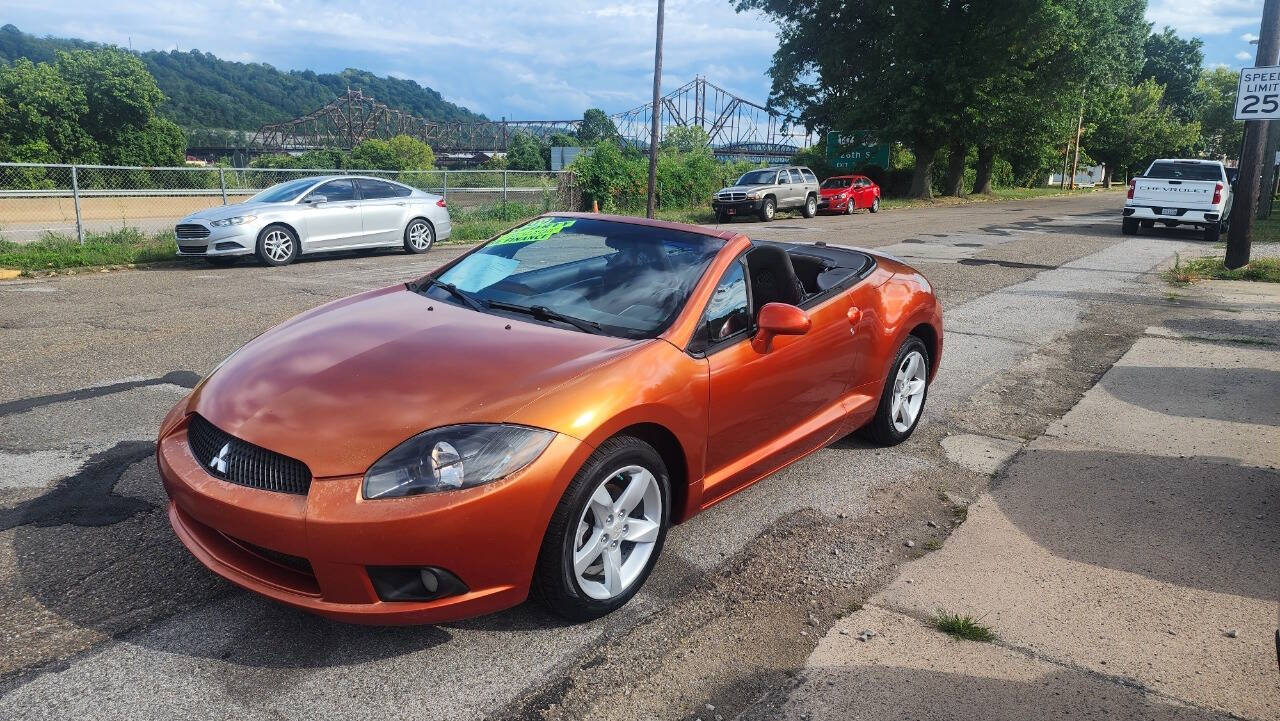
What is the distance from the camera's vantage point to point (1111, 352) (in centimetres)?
807

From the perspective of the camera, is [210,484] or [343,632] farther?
[343,632]

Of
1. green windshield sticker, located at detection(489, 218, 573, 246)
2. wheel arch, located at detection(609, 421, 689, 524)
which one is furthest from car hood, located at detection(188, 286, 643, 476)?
green windshield sticker, located at detection(489, 218, 573, 246)

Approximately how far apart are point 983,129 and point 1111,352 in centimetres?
3284

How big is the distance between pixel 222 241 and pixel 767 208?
18625 millimetres

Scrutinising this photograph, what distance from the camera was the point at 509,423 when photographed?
2.72 metres

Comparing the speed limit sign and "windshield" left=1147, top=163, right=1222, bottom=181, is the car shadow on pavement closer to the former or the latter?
the speed limit sign

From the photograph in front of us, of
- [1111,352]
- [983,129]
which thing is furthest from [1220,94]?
[1111,352]

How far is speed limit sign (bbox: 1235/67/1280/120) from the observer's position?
12.2 metres

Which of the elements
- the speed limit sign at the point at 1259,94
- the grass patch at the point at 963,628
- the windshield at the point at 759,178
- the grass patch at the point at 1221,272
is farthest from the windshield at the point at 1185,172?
the grass patch at the point at 963,628

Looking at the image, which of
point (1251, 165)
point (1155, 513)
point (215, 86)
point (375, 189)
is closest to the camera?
point (1155, 513)

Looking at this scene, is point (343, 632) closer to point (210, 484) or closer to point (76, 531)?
point (210, 484)

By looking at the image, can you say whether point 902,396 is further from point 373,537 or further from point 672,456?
point 373,537

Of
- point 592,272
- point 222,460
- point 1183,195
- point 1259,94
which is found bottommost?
point 222,460

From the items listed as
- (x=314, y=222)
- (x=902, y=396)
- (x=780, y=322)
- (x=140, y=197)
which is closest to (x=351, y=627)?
(x=780, y=322)
